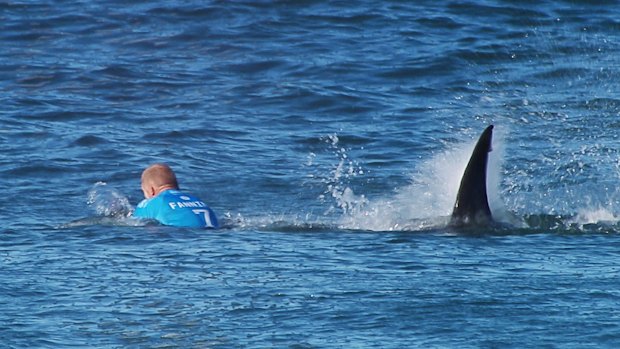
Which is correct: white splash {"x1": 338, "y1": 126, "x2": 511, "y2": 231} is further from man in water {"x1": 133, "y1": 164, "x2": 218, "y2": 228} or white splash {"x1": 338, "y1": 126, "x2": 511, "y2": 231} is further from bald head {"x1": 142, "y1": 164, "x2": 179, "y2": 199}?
bald head {"x1": 142, "y1": 164, "x2": 179, "y2": 199}

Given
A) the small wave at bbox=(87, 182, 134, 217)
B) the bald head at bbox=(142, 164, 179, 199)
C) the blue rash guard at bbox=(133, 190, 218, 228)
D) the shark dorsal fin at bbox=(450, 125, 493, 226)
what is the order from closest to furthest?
the shark dorsal fin at bbox=(450, 125, 493, 226) < the blue rash guard at bbox=(133, 190, 218, 228) < the bald head at bbox=(142, 164, 179, 199) < the small wave at bbox=(87, 182, 134, 217)

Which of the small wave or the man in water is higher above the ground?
the man in water

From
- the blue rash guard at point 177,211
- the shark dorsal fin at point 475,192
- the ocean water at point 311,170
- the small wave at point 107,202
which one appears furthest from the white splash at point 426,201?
the small wave at point 107,202

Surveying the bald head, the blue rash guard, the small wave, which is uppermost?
the bald head

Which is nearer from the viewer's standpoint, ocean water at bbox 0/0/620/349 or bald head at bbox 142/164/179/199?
ocean water at bbox 0/0/620/349

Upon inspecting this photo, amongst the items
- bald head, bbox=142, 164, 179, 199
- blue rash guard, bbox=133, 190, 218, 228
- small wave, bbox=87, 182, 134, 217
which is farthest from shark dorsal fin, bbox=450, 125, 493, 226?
small wave, bbox=87, 182, 134, 217

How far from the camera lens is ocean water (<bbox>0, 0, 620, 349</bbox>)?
911 centimetres

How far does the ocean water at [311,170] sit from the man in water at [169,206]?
7.8 inches

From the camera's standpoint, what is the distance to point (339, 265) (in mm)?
10562

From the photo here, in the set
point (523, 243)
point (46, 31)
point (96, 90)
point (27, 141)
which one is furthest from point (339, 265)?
point (46, 31)

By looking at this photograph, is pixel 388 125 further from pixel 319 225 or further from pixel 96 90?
pixel 319 225

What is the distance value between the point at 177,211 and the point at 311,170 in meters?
3.98

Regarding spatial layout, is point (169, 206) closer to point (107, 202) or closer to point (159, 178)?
point (159, 178)

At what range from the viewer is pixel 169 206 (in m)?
12.2
